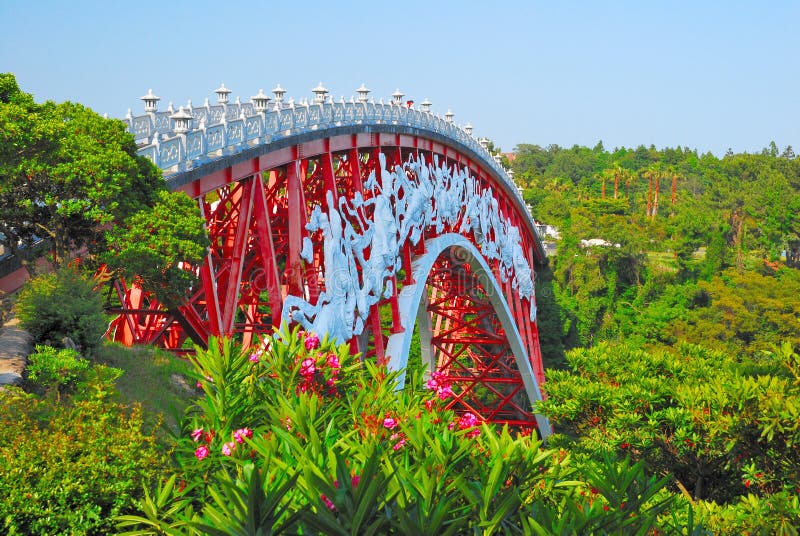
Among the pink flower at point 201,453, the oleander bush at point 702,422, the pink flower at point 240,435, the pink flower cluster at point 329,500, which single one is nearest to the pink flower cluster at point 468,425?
the pink flower at point 240,435

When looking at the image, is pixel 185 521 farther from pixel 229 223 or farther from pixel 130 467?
pixel 229 223

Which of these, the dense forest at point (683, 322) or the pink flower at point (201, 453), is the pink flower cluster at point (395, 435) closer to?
the pink flower at point (201, 453)

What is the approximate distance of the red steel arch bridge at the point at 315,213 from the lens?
462 inches

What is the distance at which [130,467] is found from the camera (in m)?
6.38

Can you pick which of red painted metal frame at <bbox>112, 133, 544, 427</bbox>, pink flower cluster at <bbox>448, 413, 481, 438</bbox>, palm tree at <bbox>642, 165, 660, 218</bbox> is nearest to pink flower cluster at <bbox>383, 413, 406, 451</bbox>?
pink flower cluster at <bbox>448, 413, 481, 438</bbox>

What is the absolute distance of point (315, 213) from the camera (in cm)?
1388

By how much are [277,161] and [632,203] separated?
232 feet

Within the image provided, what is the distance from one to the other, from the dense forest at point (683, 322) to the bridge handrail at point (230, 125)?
6.49 meters

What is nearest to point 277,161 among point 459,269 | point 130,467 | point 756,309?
point 130,467

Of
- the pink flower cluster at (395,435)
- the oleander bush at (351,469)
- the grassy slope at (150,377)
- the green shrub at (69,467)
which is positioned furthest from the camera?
the grassy slope at (150,377)

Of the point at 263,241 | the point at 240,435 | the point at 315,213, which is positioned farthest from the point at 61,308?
the point at 315,213

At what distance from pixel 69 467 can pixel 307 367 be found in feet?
7.86

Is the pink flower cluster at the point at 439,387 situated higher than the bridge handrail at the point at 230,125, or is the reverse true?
the bridge handrail at the point at 230,125

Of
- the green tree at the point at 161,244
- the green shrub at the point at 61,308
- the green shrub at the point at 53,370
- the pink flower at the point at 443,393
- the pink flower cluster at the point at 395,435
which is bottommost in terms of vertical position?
the pink flower at the point at 443,393
